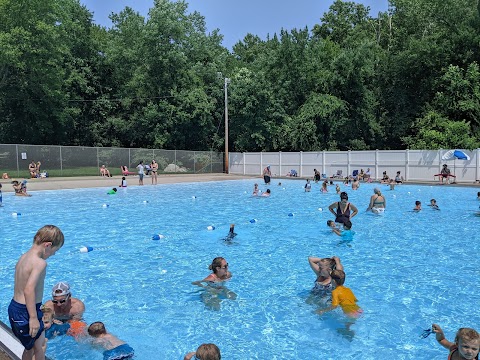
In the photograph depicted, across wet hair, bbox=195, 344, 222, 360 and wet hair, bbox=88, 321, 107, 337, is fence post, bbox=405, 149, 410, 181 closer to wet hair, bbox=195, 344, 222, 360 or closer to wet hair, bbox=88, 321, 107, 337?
wet hair, bbox=88, 321, 107, 337

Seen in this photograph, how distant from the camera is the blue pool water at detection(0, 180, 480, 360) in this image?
566 centimetres

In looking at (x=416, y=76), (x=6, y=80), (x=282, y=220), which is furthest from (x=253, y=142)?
(x=282, y=220)

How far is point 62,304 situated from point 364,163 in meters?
29.9

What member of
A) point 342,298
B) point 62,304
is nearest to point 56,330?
point 62,304

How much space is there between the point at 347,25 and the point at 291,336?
63.2 m

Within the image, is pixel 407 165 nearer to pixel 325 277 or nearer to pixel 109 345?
pixel 325 277

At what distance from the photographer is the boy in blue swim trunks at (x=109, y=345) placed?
4.91 m

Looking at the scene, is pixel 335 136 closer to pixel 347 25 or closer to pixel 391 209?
pixel 391 209

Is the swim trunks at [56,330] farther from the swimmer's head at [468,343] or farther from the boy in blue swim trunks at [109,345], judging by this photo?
the swimmer's head at [468,343]

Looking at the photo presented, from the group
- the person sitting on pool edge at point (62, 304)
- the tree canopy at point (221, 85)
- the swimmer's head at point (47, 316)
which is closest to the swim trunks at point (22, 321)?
the swimmer's head at point (47, 316)

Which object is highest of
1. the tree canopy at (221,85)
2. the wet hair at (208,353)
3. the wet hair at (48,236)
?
the tree canopy at (221,85)

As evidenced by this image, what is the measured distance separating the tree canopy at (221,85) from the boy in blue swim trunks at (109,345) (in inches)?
1269

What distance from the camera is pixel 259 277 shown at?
333 inches

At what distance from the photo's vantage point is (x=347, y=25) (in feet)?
202
